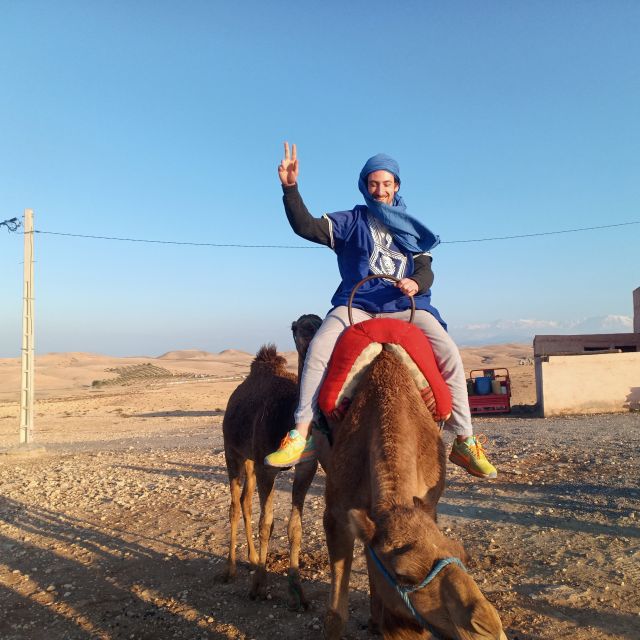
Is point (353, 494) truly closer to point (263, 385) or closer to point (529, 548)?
point (263, 385)

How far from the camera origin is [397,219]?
4652 millimetres

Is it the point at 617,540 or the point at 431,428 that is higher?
the point at 431,428

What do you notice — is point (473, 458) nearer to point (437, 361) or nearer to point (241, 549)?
point (437, 361)

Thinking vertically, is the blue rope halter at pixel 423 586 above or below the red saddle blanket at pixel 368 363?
below

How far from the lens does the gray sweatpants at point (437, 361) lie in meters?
4.13

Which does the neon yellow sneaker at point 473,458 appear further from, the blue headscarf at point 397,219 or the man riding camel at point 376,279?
the blue headscarf at point 397,219

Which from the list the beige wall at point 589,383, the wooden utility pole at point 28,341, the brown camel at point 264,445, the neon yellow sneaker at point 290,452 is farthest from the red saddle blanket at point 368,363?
the beige wall at point 589,383

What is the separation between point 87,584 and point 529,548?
15.0 feet

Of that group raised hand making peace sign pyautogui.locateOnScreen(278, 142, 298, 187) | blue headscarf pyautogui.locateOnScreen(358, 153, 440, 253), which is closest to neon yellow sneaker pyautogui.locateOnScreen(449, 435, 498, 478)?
blue headscarf pyautogui.locateOnScreen(358, 153, 440, 253)

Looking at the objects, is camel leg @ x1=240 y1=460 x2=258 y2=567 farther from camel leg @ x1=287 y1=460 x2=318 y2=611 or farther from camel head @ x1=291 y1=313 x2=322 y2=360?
camel head @ x1=291 y1=313 x2=322 y2=360

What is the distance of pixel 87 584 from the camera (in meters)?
5.63

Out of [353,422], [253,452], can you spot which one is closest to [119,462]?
[253,452]

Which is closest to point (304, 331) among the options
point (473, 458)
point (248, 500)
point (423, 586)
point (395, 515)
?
point (473, 458)

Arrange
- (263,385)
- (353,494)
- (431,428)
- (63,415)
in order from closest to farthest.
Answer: (353,494) < (431,428) < (263,385) < (63,415)
